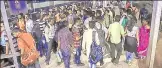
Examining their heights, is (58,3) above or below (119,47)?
above

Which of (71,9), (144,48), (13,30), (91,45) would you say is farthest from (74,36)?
(144,48)

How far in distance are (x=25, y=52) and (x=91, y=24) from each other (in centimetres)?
119

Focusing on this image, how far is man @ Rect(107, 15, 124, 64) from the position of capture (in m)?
5.02

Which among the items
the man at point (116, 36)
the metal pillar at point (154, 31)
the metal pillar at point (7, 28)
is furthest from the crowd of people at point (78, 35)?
the metal pillar at point (154, 31)

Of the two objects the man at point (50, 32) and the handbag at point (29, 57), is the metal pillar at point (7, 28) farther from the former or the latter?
the man at point (50, 32)

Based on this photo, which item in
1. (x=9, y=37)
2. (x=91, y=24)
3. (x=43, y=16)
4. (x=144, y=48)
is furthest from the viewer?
(x=144, y=48)

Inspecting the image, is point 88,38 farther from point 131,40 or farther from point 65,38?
point 131,40

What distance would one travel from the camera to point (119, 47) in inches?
209

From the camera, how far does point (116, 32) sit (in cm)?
505

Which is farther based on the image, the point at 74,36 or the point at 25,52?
the point at 74,36

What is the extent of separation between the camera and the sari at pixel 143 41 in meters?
5.17

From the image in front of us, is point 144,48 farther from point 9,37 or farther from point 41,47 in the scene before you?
point 9,37

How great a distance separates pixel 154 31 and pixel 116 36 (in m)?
0.73

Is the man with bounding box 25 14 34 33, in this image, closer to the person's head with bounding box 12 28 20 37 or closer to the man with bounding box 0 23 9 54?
the person's head with bounding box 12 28 20 37
